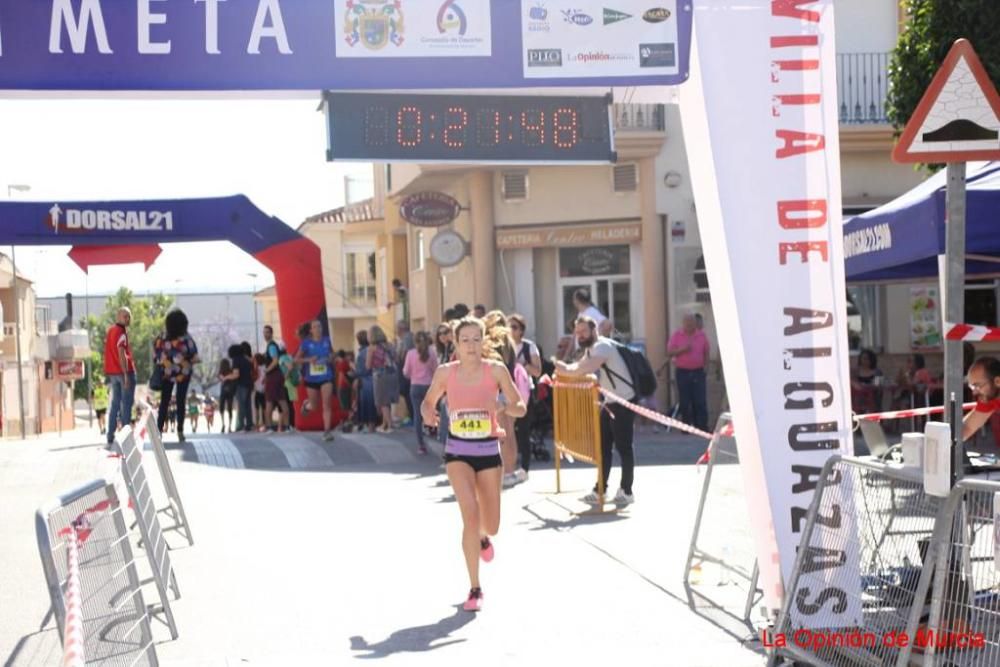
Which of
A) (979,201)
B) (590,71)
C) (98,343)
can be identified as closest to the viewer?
(590,71)

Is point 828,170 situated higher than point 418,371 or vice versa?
point 828,170

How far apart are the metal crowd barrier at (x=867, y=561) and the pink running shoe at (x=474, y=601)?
203 centimetres

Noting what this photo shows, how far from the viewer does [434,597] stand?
8.98 m

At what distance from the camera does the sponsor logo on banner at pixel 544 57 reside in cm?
765

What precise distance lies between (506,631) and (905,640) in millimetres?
2895

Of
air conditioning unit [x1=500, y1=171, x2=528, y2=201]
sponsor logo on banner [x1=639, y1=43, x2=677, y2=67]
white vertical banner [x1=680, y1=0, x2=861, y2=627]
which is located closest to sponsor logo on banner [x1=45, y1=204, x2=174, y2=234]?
air conditioning unit [x1=500, y1=171, x2=528, y2=201]

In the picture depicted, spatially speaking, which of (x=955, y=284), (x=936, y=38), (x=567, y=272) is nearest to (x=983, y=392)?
(x=955, y=284)

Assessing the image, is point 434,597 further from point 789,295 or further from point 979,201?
point 979,201

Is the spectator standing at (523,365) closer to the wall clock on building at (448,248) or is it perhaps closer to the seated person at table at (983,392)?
the seated person at table at (983,392)

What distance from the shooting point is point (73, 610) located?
176 inches

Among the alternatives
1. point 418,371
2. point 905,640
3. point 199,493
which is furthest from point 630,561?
point 418,371

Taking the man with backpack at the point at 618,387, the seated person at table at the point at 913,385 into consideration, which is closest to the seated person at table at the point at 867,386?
the seated person at table at the point at 913,385

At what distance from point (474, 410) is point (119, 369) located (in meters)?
10.4

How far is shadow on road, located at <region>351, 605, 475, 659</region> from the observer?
7547 millimetres
